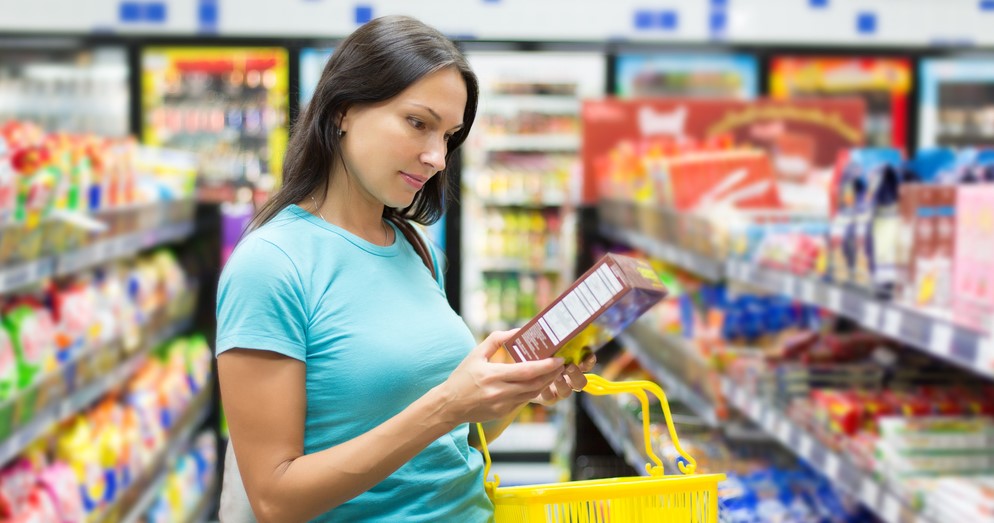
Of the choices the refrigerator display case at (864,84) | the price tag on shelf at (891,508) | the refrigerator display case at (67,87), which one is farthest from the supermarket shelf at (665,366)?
the refrigerator display case at (67,87)

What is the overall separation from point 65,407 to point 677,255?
189cm

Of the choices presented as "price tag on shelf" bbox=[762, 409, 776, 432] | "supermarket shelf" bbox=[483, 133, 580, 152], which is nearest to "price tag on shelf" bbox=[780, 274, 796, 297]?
"price tag on shelf" bbox=[762, 409, 776, 432]

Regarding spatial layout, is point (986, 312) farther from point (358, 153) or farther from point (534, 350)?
point (358, 153)

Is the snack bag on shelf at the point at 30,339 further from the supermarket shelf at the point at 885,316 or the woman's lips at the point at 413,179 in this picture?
the supermarket shelf at the point at 885,316

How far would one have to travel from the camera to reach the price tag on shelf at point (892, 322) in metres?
1.91

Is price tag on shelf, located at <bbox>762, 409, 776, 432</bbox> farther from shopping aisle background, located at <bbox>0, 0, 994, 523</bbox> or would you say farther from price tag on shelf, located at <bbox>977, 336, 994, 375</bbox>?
price tag on shelf, located at <bbox>977, 336, 994, 375</bbox>

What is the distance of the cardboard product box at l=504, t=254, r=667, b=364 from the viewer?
3.72 feet

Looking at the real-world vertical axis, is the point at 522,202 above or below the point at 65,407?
above

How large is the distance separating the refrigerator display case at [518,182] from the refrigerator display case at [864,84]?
43.9 inches

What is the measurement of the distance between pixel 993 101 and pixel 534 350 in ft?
20.7

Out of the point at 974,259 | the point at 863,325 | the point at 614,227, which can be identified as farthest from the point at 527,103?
the point at 974,259

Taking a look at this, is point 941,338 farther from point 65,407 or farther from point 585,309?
point 65,407

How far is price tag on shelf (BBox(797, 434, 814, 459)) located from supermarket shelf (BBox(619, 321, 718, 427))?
0.63 m

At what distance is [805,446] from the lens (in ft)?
8.01
